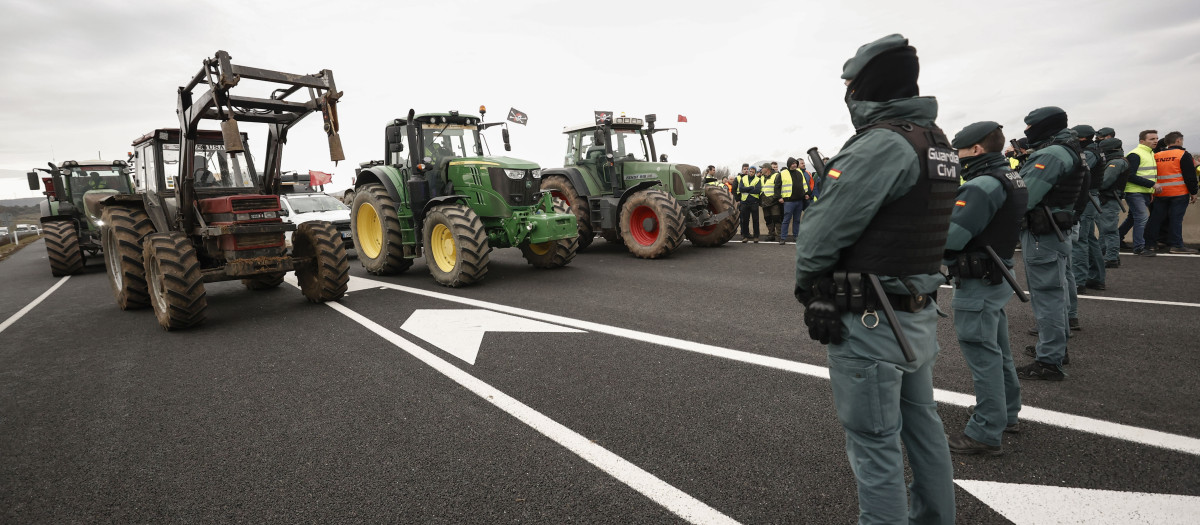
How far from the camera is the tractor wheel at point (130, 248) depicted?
22.2 ft

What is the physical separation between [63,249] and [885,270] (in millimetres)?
15196

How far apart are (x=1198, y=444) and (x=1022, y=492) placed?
121 cm

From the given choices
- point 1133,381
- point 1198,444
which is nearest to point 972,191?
point 1198,444

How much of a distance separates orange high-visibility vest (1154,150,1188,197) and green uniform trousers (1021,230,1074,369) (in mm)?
7598

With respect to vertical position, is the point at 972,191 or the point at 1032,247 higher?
the point at 972,191

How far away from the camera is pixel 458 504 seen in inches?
101

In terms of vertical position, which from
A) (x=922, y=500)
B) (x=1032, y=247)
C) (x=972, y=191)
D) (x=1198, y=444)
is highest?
(x=972, y=191)

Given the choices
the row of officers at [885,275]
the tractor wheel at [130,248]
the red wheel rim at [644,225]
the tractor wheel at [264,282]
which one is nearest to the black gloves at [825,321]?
the row of officers at [885,275]

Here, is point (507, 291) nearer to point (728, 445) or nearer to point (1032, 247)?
point (728, 445)

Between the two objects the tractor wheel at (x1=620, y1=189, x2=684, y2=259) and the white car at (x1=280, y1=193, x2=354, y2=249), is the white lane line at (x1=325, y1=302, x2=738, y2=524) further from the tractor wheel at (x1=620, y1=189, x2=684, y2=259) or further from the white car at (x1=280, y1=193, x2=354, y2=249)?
the white car at (x1=280, y1=193, x2=354, y2=249)

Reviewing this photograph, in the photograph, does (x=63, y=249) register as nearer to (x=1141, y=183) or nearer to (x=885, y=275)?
(x=885, y=275)

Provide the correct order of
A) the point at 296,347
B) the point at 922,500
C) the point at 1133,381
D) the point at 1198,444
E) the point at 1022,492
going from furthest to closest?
the point at 296,347, the point at 1133,381, the point at 1198,444, the point at 1022,492, the point at 922,500

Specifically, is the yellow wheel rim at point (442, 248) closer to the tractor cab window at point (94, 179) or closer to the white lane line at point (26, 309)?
the white lane line at point (26, 309)

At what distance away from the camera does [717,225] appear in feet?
39.2
